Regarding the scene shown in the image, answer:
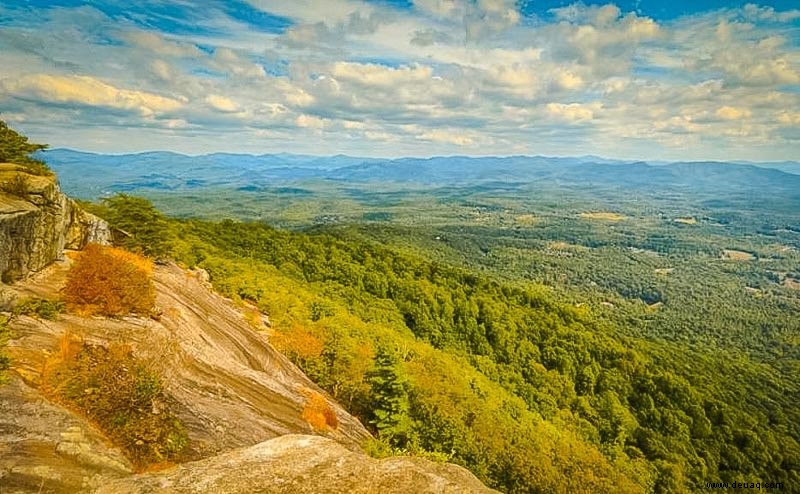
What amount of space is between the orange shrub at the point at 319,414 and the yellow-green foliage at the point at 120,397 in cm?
778

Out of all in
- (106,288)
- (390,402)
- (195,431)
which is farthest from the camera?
(390,402)

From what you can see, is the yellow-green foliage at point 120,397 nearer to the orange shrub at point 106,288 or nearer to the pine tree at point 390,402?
the orange shrub at point 106,288

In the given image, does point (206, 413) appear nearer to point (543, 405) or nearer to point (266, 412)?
point (266, 412)

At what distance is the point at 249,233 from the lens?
8725 cm

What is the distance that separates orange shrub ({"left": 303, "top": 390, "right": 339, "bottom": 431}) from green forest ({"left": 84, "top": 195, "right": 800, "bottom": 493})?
2407mm

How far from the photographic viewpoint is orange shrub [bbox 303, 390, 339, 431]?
2229cm

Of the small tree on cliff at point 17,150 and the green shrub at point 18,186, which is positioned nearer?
the green shrub at point 18,186

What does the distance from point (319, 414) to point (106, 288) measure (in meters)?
10.9

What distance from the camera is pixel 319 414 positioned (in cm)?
2316

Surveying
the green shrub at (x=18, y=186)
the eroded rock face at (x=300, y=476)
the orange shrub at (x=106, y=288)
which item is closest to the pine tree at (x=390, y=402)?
the orange shrub at (x=106, y=288)

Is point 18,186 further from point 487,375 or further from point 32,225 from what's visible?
point 487,375

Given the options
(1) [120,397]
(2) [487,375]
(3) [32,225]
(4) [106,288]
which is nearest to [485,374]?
(2) [487,375]

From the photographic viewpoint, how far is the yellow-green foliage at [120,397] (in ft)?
45.3

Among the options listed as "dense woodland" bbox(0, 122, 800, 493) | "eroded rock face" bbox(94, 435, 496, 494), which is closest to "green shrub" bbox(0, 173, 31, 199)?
"dense woodland" bbox(0, 122, 800, 493)
